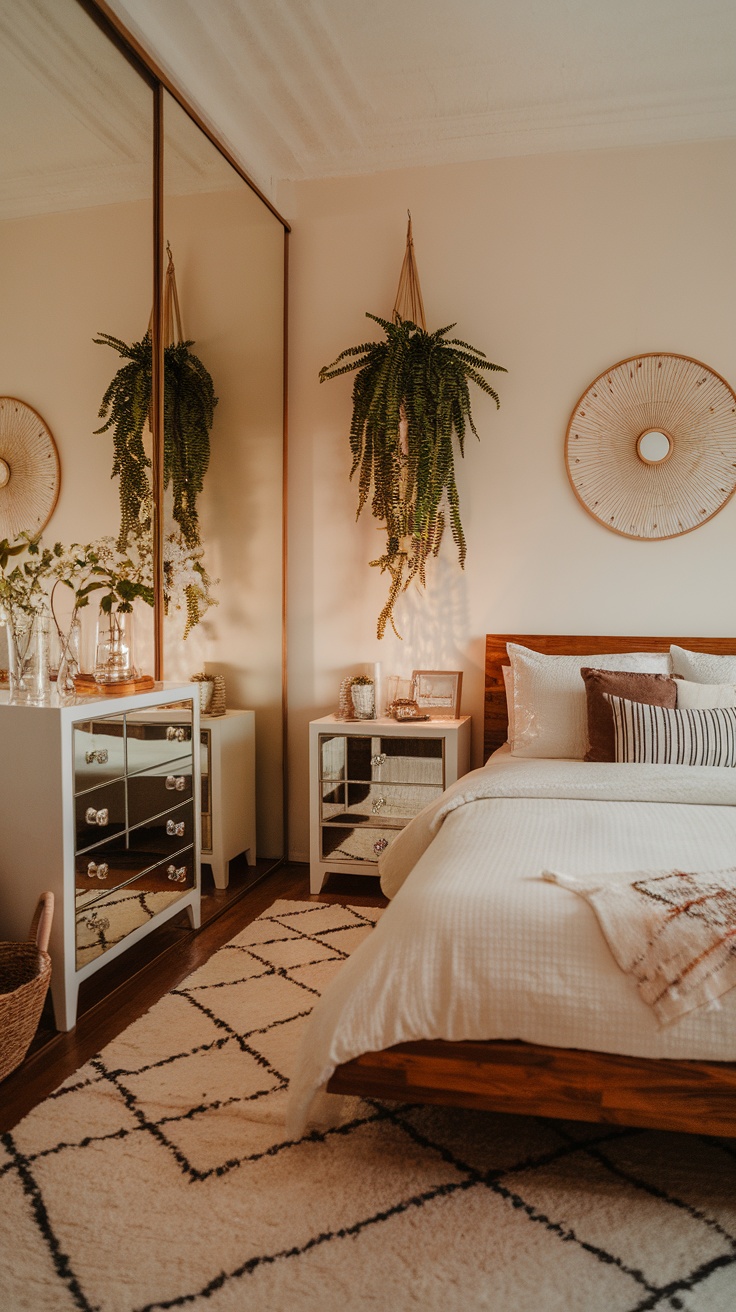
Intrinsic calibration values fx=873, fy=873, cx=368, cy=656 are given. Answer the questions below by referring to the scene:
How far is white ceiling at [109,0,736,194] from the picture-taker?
8.93ft

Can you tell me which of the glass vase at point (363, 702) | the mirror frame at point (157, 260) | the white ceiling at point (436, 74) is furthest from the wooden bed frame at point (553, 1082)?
the white ceiling at point (436, 74)

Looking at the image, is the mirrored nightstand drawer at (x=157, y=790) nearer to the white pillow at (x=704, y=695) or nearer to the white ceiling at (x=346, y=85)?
the white ceiling at (x=346, y=85)

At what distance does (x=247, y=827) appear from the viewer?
351 cm

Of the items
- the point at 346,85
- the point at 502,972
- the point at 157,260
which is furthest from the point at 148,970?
the point at 346,85

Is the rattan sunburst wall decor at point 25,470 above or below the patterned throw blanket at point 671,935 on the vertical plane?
above

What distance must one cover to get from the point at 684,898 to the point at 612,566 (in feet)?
6.65

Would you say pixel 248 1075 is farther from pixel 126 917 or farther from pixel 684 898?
pixel 684 898

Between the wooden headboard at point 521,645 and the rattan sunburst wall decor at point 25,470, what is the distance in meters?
1.78

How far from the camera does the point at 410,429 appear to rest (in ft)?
10.8

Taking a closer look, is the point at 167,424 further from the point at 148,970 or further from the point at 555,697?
the point at 148,970

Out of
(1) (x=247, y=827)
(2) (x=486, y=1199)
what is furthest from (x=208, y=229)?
(2) (x=486, y=1199)

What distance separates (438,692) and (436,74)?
222 cm

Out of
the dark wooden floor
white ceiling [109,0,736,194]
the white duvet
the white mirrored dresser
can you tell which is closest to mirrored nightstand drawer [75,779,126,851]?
the white mirrored dresser

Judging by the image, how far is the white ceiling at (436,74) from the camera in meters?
2.72
